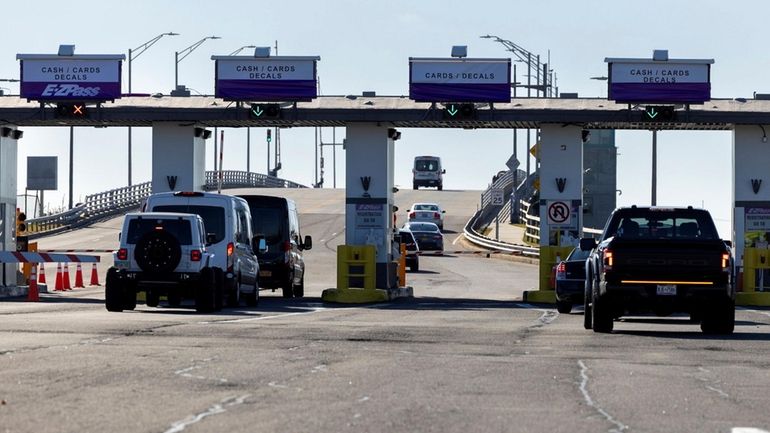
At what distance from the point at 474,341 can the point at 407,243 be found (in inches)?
1495

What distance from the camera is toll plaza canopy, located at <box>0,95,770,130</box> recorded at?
42.9m

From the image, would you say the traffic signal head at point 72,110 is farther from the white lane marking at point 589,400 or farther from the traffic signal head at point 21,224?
the white lane marking at point 589,400

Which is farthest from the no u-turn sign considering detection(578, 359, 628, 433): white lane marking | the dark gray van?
detection(578, 359, 628, 433): white lane marking

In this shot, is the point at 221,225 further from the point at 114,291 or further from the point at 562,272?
the point at 562,272

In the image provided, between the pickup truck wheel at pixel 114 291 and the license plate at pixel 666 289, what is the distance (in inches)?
412

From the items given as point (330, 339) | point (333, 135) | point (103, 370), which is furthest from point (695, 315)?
point (333, 135)

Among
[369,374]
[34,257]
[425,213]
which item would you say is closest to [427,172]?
[425,213]

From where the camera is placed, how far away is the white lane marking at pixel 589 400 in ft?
38.4

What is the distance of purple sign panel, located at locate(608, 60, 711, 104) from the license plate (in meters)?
20.1

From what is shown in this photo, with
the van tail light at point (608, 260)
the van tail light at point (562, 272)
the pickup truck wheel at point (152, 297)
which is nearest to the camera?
the van tail light at point (608, 260)

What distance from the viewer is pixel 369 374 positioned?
625 inches

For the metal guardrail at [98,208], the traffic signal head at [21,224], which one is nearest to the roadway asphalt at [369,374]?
the traffic signal head at [21,224]

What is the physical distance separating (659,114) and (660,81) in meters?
1.01

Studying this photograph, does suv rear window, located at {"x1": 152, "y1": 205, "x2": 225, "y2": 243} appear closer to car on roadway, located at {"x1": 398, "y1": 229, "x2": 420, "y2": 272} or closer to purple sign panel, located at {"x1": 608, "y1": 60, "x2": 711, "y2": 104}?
purple sign panel, located at {"x1": 608, "y1": 60, "x2": 711, "y2": 104}
